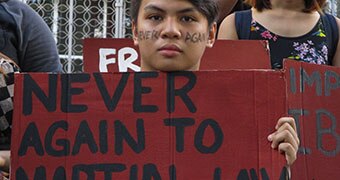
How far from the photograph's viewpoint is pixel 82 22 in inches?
253

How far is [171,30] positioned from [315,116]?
2.23 ft

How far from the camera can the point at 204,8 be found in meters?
1.83

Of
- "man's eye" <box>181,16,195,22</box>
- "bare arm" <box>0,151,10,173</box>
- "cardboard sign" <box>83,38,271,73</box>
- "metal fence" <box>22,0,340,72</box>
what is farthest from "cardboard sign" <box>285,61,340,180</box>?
"metal fence" <box>22,0,340,72</box>

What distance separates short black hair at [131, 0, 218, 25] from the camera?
1.81 m

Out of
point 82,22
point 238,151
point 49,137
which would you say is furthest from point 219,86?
point 82,22

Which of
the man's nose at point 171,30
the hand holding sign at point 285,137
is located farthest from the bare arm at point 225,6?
the hand holding sign at point 285,137

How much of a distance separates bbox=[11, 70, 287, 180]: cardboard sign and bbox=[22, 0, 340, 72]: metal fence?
461 centimetres

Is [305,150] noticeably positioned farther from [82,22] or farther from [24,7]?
[82,22]

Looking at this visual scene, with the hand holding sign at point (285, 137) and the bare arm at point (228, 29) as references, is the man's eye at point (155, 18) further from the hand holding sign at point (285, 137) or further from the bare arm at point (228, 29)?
the bare arm at point (228, 29)

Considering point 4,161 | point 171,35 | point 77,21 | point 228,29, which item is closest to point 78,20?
point 77,21

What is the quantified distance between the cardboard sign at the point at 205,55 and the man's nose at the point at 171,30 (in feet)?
1.97

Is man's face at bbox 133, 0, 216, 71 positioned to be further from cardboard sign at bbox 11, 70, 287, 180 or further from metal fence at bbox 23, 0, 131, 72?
metal fence at bbox 23, 0, 131, 72

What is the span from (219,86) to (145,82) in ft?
0.61

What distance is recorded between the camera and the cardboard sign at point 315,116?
210 centimetres
